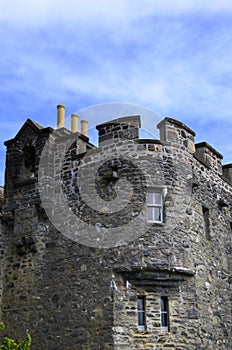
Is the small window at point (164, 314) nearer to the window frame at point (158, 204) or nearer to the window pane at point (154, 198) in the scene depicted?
the window frame at point (158, 204)

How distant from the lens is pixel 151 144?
1515 cm

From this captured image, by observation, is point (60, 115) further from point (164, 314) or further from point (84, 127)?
point (164, 314)

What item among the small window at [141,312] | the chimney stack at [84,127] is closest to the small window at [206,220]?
the small window at [141,312]

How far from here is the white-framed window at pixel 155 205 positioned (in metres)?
14.5

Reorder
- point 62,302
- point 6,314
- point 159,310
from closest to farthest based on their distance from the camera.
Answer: point 159,310, point 62,302, point 6,314

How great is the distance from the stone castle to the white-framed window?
1.1 inches

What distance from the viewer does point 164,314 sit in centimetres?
1377

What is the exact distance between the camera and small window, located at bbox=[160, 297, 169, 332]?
1362cm

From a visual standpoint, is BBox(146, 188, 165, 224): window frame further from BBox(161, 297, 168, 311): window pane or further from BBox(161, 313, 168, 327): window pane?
BBox(161, 313, 168, 327): window pane

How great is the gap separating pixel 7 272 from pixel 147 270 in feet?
16.0

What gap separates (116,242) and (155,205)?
147 cm

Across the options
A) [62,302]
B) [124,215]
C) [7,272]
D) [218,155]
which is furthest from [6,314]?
[218,155]

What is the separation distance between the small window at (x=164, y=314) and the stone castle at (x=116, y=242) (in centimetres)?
3

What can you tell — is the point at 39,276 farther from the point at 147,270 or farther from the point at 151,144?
the point at 151,144
